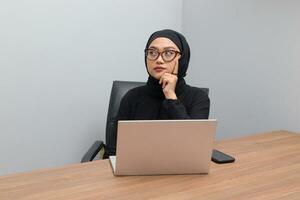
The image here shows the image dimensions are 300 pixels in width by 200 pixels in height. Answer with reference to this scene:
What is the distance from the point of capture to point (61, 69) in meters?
2.27

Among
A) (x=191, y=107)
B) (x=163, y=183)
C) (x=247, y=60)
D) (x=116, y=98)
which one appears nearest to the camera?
(x=163, y=183)

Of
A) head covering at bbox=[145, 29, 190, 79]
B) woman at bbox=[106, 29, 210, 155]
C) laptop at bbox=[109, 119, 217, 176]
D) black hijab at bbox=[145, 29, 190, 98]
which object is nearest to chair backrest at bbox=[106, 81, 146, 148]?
woman at bbox=[106, 29, 210, 155]

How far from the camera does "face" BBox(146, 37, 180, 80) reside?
1.70m

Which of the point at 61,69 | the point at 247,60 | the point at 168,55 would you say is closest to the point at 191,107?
the point at 168,55

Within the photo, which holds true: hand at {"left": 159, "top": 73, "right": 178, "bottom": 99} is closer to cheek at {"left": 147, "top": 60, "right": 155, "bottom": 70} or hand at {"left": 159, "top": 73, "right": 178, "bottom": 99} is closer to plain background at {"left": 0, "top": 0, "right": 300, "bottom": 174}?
cheek at {"left": 147, "top": 60, "right": 155, "bottom": 70}

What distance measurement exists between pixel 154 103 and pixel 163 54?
273mm

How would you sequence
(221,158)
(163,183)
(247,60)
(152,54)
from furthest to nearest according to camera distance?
(247,60)
(152,54)
(221,158)
(163,183)

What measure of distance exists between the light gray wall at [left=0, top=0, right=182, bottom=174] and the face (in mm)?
752

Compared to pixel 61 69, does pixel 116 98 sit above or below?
below

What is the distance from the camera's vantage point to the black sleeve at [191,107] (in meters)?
1.67

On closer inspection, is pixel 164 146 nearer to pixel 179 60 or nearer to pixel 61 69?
pixel 179 60

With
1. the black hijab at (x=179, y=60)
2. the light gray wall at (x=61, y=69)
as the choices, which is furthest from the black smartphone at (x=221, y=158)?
the light gray wall at (x=61, y=69)

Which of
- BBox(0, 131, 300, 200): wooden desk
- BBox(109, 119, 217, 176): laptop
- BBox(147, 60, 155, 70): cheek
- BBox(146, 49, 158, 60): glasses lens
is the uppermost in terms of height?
BBox(146, 49, 158, 60): glasses lens

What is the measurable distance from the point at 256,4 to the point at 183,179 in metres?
1.42
